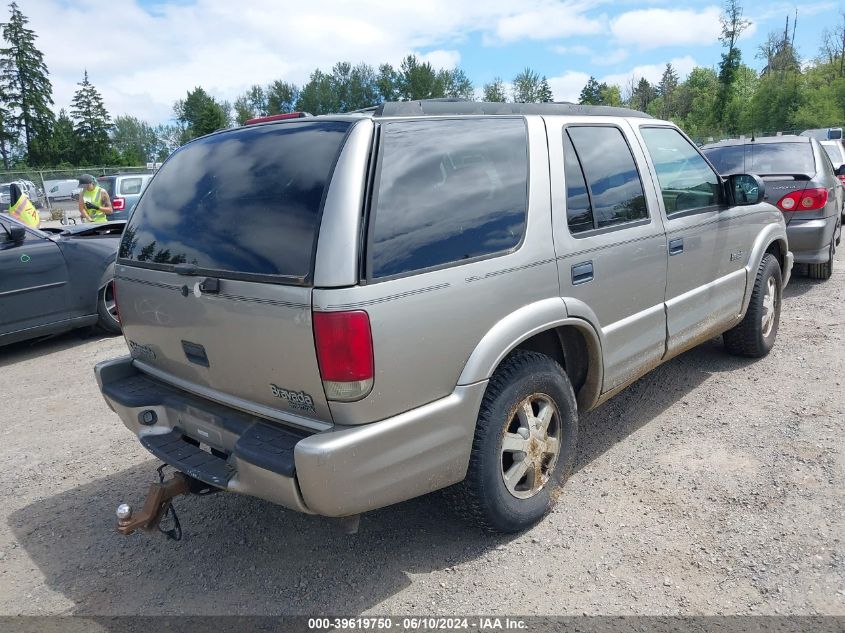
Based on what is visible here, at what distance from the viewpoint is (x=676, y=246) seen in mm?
3893

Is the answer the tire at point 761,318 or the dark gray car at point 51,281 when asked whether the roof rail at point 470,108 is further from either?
the dark gray car at point 51,281

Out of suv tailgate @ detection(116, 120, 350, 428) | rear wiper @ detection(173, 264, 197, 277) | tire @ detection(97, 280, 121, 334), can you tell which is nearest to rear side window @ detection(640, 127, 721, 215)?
suv tailgate @ detection(116, 120, 350, 428)

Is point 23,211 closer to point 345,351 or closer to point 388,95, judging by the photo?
point 345,351

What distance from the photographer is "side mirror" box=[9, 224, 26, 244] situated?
6.45 m

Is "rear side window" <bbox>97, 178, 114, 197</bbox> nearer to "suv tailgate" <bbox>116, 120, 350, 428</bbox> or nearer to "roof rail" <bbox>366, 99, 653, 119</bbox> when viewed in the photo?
"suv tailgate" <bbox>116, 120, 350, 428</bbox>

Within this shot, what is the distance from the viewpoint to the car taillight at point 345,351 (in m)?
2.26

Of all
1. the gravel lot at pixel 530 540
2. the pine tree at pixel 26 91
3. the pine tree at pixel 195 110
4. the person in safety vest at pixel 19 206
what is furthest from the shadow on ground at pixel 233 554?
the pine tree at pixel 195 110

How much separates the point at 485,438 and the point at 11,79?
7471 centimetres

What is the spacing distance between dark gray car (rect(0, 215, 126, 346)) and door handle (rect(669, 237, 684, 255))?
5.32 meters

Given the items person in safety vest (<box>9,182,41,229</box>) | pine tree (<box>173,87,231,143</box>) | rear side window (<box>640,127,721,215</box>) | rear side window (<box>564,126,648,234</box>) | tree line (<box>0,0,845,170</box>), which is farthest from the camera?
pine tree (<box>173,87,231,143</box>)

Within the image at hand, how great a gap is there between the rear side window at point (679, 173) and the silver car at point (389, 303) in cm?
24

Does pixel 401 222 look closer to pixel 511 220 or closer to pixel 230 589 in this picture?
pixel 511 220

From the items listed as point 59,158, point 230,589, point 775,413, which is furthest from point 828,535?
point 59,158

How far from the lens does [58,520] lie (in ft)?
11.4
